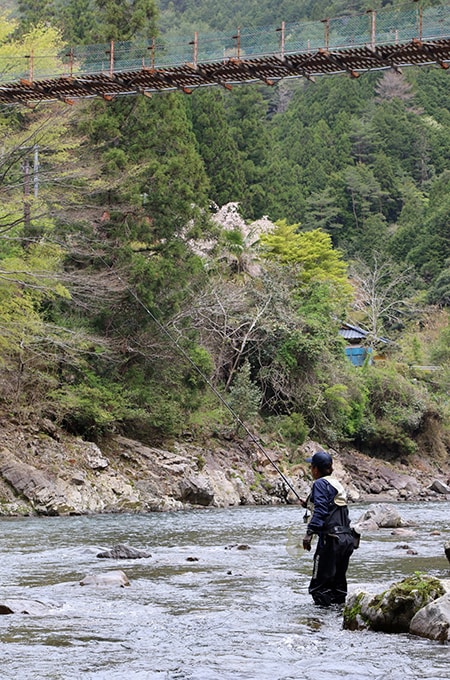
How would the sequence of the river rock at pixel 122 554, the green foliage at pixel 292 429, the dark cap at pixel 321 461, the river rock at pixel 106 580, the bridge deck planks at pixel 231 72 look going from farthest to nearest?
the green foliage at pixel 292 429 < the bridge deck planks at pixel 231 72 < the river rock at pixel 122 554 < the river rock at pixel 106 580 < the dark cap at pixel 321 461

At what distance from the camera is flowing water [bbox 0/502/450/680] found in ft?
18.4

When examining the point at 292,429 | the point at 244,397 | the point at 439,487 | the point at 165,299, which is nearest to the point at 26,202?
the point at 165,299

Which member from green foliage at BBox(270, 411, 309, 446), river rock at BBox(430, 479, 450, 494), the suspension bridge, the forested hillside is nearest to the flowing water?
the forested hillside

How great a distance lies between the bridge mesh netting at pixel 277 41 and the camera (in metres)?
15.2

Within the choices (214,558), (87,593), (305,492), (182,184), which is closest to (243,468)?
(305,492)

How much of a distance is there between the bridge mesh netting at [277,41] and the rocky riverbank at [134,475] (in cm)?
781

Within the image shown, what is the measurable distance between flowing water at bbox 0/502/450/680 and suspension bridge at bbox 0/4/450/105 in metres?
7.72

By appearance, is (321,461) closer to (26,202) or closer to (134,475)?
(134,475)

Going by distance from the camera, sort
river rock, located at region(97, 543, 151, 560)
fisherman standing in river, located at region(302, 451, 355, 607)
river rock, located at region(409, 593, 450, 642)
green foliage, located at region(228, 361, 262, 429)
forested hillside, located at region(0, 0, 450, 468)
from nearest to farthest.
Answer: river rock, located at region(409, 593, 450, 642) → fisherman standing in river, located at region(302, 451, 355, 607) → river rock, located at region(97, 543, 151, 560) → forested hillside, located at region(0, 0, 450, 468) → green foliage, located at region(228, 361, 262, 429)

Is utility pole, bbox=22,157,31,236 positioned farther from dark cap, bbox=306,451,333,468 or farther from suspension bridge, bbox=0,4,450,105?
dark cap, bbox=306,451,333,468

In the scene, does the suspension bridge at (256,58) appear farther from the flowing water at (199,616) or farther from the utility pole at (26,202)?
the flowing water at (199,616)

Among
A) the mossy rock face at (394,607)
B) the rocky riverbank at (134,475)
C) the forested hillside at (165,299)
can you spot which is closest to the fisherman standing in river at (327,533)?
the mossy rock face at (394,607)

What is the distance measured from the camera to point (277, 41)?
647 inches

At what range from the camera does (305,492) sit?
26.0 meters
